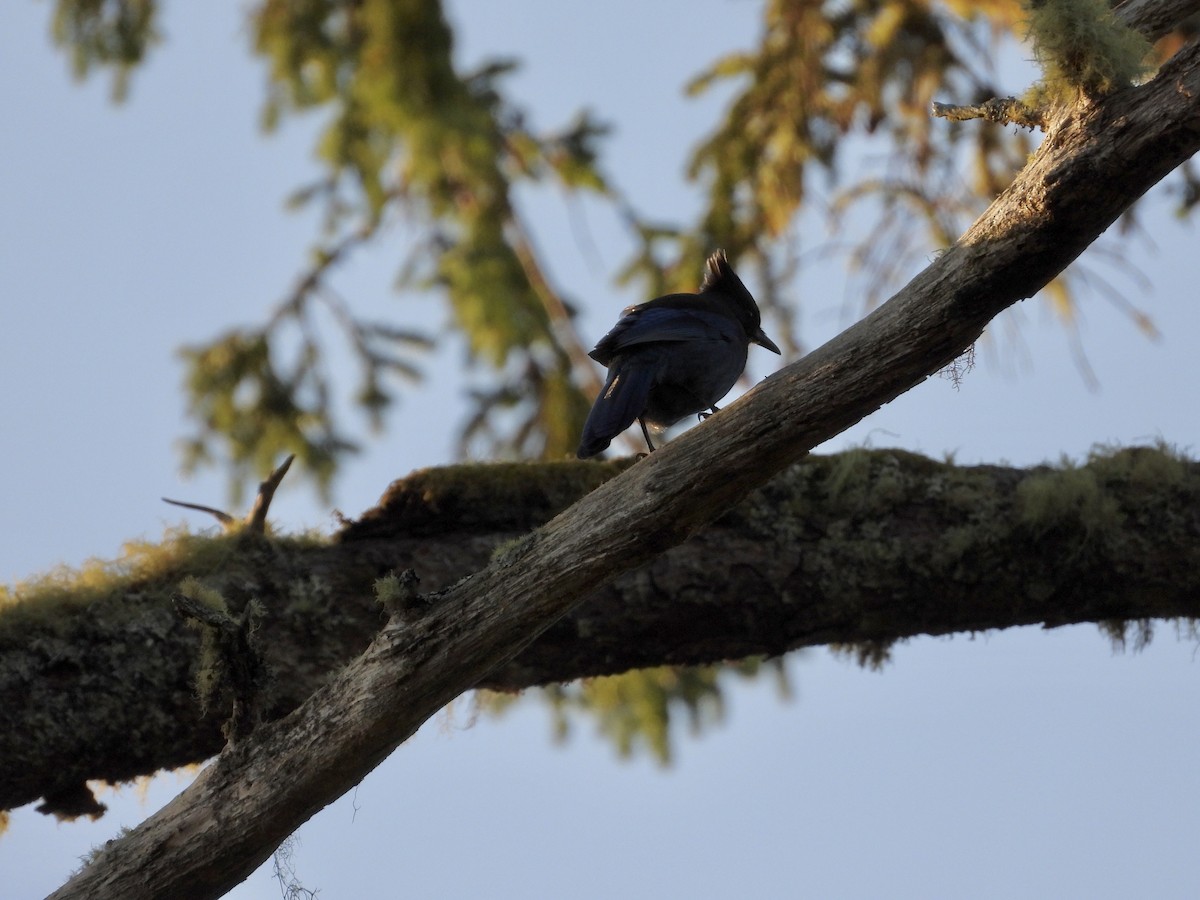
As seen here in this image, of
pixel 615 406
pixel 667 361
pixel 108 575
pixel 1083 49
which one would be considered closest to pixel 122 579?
pixel 108 575

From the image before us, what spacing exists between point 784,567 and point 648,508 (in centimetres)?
128

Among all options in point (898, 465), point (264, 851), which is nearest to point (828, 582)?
point (898, 465)

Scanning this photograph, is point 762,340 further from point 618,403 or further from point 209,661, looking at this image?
point 209,661

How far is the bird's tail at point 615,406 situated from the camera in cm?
467

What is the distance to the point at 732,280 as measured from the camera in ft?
22.4

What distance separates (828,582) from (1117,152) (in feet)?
6.06

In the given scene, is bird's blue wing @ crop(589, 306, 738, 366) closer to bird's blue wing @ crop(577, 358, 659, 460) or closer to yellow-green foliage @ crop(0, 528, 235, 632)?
bird's blue wing @ crop(577, 358, 659, 460)

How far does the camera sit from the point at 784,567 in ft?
15.8

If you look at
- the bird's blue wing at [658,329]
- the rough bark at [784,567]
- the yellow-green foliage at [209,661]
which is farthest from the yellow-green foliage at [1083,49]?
the yellow-green foliage at [209,661]

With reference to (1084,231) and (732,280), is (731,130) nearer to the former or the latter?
(732,280)

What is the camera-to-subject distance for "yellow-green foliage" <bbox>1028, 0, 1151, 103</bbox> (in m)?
3.54

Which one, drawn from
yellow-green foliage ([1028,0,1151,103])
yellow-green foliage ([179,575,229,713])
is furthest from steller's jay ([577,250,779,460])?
yellow-green foliage ([1028,0,1151,103])

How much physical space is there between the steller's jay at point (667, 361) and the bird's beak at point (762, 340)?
673 millimetres

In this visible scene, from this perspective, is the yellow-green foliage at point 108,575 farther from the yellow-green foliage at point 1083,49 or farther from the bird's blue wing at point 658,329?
the yellow-green foliage at point 1083,49
